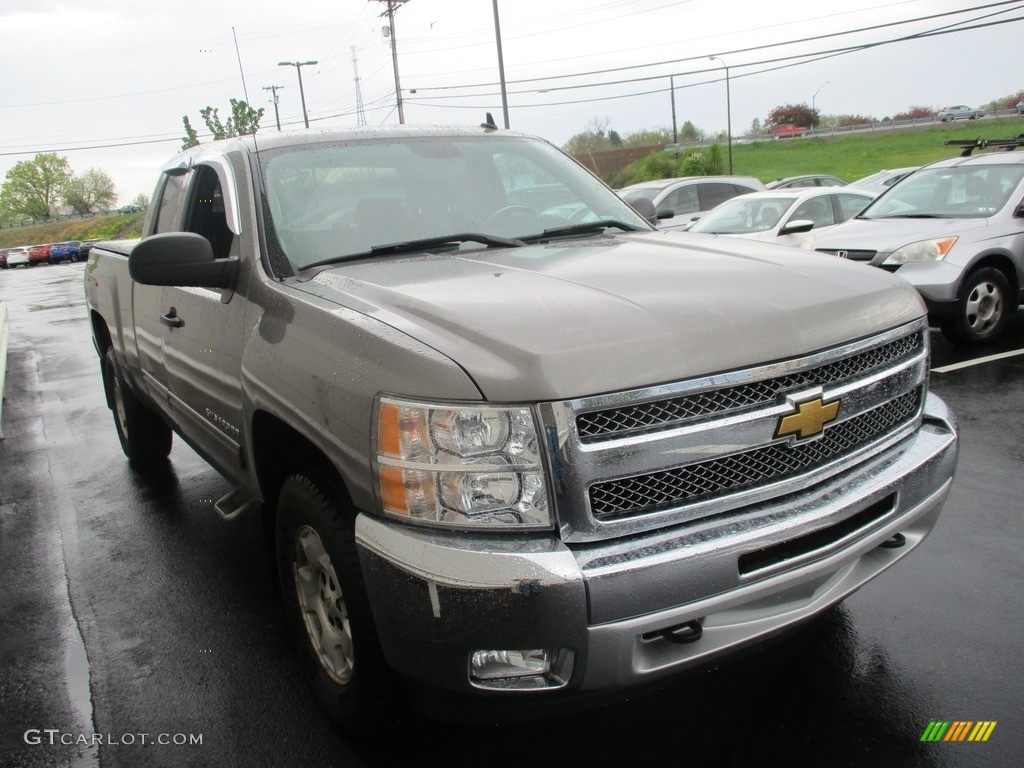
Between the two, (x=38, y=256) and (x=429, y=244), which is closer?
(x=429, y=244)

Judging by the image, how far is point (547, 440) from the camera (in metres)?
2.03

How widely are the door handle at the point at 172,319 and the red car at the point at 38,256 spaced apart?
5924 cm

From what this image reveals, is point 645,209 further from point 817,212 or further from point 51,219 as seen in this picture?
point 51,219

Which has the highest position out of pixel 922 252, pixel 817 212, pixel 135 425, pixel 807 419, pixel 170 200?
pixel 170 200

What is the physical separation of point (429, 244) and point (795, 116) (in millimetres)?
96873

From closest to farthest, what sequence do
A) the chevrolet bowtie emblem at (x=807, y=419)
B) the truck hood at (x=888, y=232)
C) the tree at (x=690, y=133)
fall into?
the chevrolet bowtie emblem at (x=807, y=419) → the truck hood at (x=888, y=232) → the tree at (x=690, y=133)

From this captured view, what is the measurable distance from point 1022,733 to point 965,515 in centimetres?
176

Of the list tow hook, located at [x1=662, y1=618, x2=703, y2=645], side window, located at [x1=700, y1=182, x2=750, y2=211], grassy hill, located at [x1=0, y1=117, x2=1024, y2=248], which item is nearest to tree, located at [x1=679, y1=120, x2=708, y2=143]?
grassy hill, located at [x1=0, y1=117, x2=1024, y2=248]

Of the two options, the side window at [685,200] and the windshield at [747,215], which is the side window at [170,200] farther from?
the side window at [685,200]

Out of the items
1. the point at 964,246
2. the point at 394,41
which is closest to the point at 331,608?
the point at 964,246

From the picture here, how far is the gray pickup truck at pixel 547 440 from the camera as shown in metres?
2.03

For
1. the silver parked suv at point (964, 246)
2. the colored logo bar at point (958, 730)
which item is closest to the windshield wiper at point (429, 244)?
the colored logo bar at point (958, 730)

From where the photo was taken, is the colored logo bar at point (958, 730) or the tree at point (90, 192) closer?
the colored logo bar at point (958, 730)

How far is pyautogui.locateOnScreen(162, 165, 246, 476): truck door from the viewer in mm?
3195
